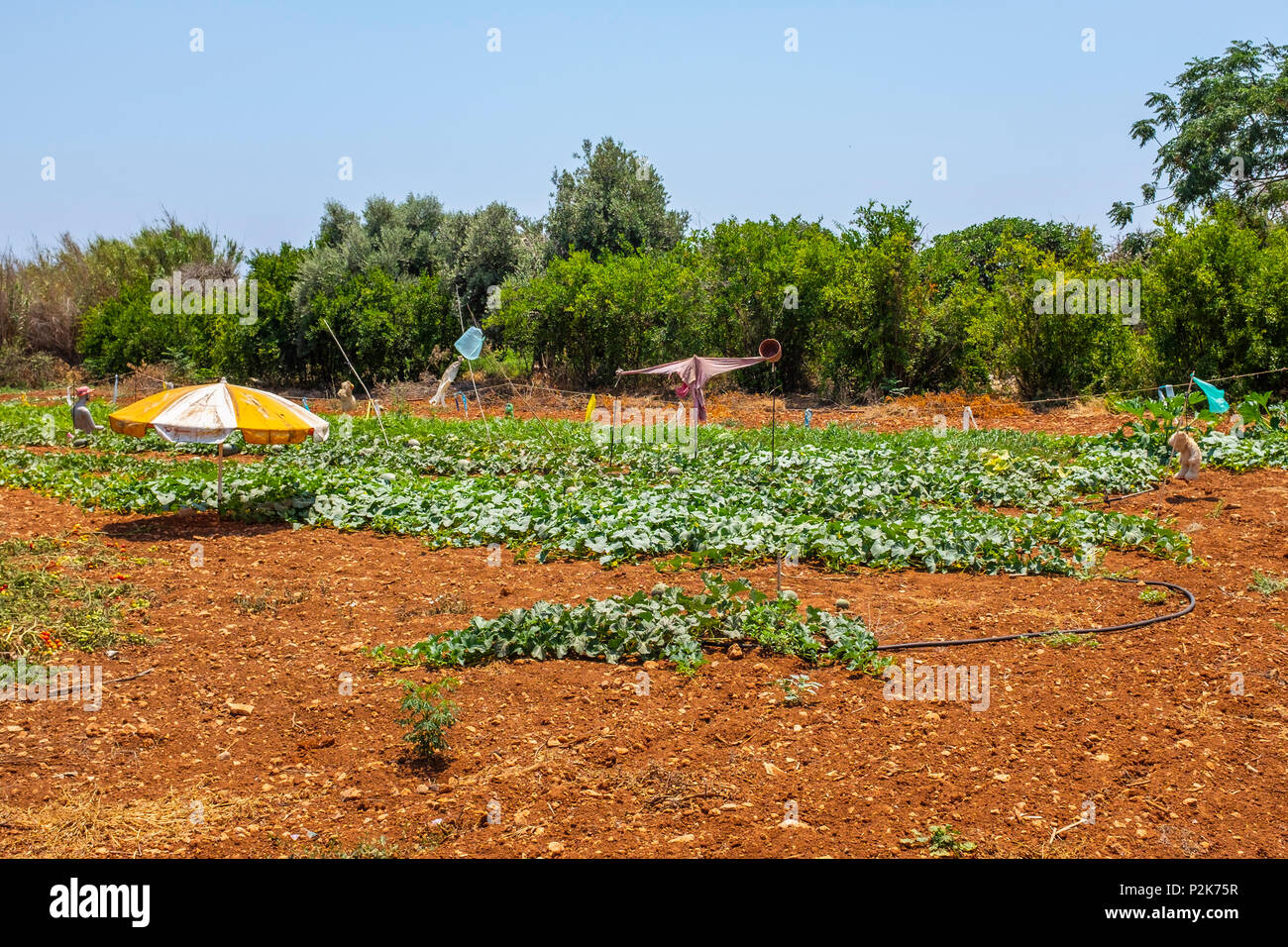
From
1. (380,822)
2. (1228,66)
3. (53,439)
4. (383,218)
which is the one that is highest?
(1228,66)

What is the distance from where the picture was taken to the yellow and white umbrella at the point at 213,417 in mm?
9016

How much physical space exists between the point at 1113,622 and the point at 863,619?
151 cm

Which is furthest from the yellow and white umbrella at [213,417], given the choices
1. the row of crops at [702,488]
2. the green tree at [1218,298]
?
the green tree at [1218,298]

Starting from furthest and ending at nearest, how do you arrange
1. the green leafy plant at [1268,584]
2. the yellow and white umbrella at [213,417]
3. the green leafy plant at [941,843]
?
the yellow and white umbrella at [213,417] → the green leafy plant at [1268,584] → the green leafy plant at [941,843]

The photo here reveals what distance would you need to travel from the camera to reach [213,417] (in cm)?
905

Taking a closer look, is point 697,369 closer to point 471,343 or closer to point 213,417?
point 471,343

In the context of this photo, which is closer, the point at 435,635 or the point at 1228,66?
the point at 435,635

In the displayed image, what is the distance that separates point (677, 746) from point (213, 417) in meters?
6.48

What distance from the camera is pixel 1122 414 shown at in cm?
1464

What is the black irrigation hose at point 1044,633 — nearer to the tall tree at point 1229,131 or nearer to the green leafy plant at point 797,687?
the green leafy plant at point 797,687

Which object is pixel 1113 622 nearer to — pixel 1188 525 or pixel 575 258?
pixel 1188 525

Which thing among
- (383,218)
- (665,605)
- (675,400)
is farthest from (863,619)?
(383,218)

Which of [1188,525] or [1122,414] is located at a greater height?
[1122,414]

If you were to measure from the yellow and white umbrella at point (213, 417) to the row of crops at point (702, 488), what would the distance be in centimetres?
78
